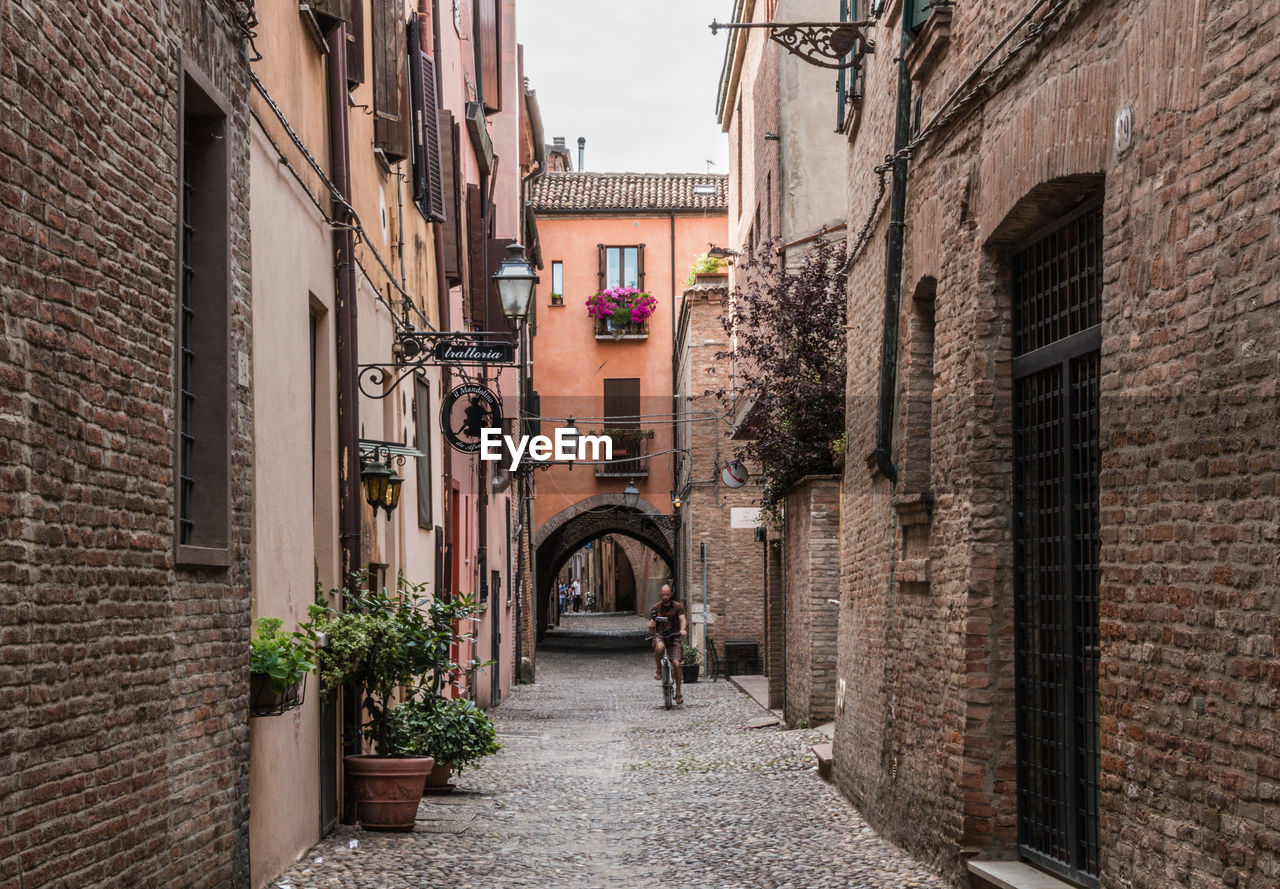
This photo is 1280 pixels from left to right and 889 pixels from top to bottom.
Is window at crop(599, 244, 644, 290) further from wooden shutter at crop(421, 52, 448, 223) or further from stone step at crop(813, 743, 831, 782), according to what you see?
stone step at crop(813, 743, 831, 782)

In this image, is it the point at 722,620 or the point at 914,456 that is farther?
the point at 722,620

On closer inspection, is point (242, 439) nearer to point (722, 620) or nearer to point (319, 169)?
point (319, 169)

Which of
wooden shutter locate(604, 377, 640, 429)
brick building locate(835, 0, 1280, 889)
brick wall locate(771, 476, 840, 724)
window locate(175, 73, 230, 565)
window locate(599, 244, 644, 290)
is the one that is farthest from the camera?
window locate(599, 244, 644, 290)

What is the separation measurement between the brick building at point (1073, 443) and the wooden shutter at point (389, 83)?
3722 millimetres

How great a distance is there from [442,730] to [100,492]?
5.87 meters

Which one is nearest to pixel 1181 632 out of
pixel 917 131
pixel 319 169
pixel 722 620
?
pixel 917 131

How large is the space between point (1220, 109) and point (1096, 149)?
1.17 metres

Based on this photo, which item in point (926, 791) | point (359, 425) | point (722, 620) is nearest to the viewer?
point (926, 791)

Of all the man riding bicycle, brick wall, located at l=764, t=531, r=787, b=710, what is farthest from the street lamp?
the man riding bicycle

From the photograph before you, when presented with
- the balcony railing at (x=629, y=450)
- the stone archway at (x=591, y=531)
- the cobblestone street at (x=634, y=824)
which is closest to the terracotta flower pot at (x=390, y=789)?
the cobblestone street at (x=634, y=824)

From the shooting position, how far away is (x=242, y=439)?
287 inches

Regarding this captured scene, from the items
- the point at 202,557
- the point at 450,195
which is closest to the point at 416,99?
the point at 450,195

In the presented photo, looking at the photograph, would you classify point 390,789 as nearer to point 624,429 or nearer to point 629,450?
point 629,450

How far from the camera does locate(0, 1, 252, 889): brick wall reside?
14.9 ft
